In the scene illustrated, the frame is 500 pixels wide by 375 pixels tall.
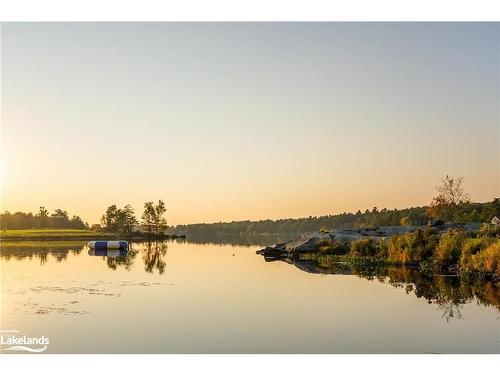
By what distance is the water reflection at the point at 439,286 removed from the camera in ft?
64.9

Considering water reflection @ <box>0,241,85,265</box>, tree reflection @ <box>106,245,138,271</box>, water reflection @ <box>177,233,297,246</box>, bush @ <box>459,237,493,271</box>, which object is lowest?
water reflection @ <box>177,233,297,246</box>

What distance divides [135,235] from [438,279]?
102 m

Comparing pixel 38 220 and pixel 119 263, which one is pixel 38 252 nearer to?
pixel 119 263

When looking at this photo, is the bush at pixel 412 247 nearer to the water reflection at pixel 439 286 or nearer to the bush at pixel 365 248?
the water reflection at pixel 439 286

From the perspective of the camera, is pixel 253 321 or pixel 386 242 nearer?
pixel 253 321

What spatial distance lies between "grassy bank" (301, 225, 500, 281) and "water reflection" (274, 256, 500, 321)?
1118 millimetres

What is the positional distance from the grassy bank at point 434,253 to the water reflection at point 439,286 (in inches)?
44.0

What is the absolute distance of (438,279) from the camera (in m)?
26.5

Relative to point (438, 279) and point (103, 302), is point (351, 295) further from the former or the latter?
point (103, 302)

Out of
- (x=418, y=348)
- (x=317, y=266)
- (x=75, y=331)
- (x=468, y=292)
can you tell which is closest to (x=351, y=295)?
(x=468, y=292)

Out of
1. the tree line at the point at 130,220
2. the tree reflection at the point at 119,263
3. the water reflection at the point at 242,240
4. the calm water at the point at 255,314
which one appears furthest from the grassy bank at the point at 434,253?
the tree line at the point at 130,220

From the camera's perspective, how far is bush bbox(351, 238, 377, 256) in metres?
39.6

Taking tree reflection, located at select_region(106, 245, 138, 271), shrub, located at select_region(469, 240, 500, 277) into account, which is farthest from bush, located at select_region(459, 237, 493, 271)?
tree reflection, located at select_region(106, 245, 138, 271)

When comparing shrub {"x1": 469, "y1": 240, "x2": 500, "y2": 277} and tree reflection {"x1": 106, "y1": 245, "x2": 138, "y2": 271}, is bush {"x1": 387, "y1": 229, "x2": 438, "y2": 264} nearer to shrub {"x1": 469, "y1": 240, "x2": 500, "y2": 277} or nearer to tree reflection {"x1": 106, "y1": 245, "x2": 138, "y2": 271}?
shrub {"x1": 469, "y1": 240, "x2": 500, "y2": 277}
